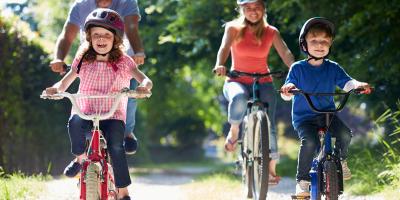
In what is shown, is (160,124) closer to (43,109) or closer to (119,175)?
(43,109)

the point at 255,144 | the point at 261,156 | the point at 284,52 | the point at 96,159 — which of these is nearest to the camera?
the point at 96,159

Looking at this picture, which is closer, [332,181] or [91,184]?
[91,184]

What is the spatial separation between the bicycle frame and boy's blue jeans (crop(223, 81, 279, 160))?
1429 millimetres

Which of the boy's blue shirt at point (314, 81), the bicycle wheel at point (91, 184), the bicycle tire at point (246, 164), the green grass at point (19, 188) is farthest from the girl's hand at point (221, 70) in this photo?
the green grass at point (19, 188)

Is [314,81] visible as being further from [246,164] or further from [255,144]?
[246,164]

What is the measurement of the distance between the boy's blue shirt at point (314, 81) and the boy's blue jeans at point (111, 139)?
1270 mm

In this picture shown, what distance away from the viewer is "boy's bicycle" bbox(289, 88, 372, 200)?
18.0 ft

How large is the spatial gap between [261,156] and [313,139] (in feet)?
3.02

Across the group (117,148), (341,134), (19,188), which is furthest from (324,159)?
(19,188)

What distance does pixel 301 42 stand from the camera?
5961mm

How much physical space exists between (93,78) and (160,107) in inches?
799

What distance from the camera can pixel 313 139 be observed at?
577 centimetres

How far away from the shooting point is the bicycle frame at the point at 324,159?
18.1 ft

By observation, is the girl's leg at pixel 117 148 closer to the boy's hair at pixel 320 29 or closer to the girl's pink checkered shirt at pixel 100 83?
the girl's pink checkered shirt at pixel 100 83
